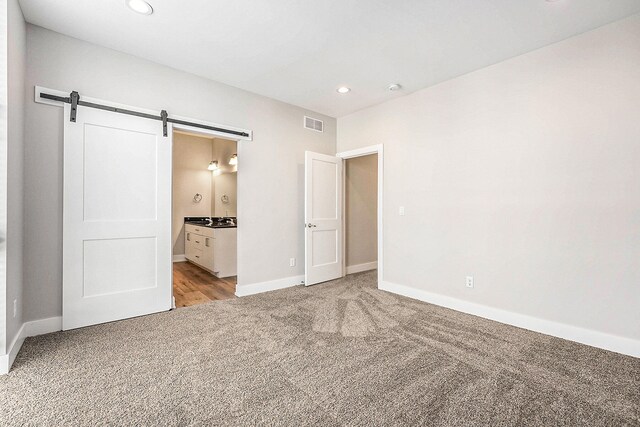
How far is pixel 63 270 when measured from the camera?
2.69m

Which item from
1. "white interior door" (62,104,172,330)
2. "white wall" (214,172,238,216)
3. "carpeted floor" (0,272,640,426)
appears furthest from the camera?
"white wall" (214,172,238,216)

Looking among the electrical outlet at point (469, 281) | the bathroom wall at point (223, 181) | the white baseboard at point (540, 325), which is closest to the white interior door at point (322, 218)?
the white baseboard at point (540, 325)

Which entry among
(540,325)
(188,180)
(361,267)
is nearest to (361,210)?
(361,267)

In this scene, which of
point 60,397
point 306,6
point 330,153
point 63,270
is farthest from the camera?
point 330,153

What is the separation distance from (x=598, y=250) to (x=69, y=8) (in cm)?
470

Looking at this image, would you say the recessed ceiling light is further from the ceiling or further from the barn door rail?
the barn door rail

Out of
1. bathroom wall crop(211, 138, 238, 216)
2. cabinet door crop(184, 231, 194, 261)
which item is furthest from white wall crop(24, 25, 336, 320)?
cabinet door crop(184, 231, 194, 261)

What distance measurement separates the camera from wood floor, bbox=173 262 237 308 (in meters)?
3.76

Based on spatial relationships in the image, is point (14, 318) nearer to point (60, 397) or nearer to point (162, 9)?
point (60, 397)

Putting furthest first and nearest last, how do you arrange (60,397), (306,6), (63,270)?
(63,270)
(306,6)
(60,397)

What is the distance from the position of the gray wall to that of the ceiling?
32 cm

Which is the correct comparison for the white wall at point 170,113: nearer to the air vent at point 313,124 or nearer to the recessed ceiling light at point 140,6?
the air vent at point 313,124

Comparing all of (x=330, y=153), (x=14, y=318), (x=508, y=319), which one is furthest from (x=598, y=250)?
(x=14, y=318)

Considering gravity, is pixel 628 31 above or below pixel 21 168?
above
